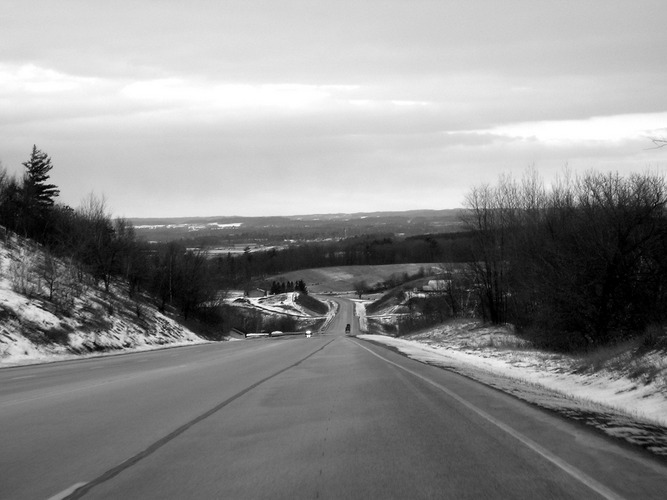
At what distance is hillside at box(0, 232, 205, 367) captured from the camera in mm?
31125

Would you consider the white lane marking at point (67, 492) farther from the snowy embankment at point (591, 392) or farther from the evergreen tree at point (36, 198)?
the evergreen tree at point (36, 198)

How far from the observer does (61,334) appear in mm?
34062

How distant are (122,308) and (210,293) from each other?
2811cm

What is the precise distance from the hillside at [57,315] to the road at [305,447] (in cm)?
1779

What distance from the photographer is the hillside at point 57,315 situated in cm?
3112

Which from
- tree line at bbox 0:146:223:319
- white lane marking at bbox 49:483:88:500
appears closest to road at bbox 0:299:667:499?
white lane marking at bbox 49:483:88:500

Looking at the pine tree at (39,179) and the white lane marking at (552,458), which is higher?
the pine tree at (39,179)

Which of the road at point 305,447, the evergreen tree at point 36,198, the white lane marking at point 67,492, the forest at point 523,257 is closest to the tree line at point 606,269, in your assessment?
the forest at point 523,257

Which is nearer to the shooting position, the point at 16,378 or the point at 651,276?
the point at 16,378

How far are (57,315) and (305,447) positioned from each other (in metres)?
31.6

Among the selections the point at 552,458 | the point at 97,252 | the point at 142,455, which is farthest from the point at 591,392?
the point at 97,252

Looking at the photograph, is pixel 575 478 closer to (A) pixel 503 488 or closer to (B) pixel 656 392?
(A) pixel 503 488

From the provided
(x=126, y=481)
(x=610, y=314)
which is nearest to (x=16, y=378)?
(x=126, y=481)

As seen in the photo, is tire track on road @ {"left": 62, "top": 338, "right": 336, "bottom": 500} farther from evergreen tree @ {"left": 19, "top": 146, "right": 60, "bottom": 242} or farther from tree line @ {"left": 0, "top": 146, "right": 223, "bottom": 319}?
evergreen tree @ {"left": 19, "top": 146, "right": 60, "bottom": 242}
